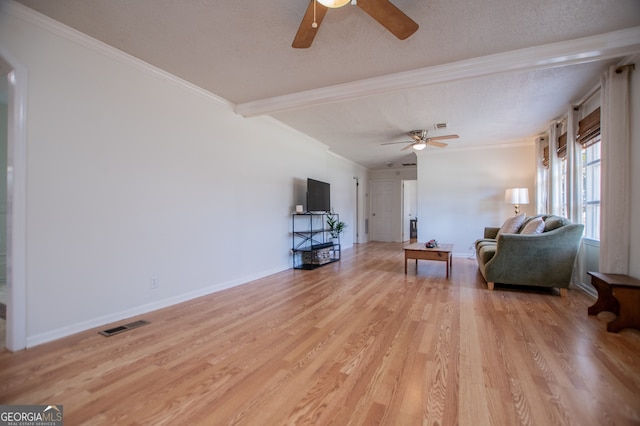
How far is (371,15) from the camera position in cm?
177

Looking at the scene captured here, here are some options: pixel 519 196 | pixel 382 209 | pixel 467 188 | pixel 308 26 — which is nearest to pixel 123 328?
pixel 308 26

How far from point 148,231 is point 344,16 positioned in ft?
8.66

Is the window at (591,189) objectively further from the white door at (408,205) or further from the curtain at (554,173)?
the white door at (408,205)

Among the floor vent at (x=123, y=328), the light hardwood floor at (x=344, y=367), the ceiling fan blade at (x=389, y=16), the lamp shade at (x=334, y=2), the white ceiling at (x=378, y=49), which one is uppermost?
the white ceiling at (x=378, y=49)

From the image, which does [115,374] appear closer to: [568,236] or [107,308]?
[107,308]

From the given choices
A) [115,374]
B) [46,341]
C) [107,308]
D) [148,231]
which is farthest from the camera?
[148,231]

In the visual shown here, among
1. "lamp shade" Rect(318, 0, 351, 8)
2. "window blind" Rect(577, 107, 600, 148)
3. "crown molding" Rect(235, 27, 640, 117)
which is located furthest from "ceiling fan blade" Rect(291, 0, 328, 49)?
"window blind" Rect(577, 107, 600, 148)

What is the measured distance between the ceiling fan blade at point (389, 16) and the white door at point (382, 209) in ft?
25.7

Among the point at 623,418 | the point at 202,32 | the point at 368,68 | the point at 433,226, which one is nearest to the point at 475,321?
the point at 623,418

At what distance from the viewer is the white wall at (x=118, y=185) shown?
217 cm

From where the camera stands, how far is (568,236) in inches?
132

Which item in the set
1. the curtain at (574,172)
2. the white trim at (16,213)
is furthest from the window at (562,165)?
the white trim at (16,213)
